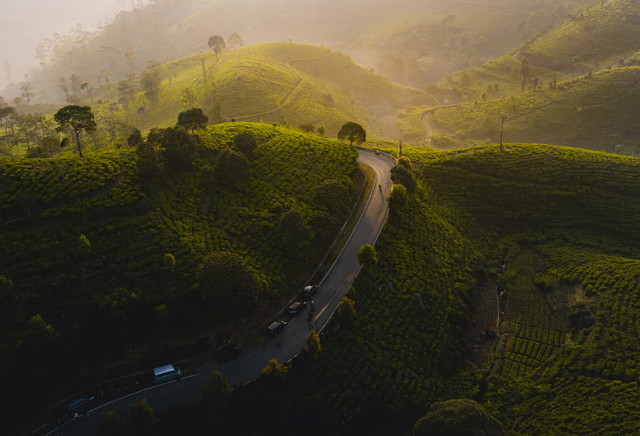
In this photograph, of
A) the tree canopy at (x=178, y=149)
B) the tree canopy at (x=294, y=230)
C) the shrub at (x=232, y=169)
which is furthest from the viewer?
the shrub at (x=232, y=169)

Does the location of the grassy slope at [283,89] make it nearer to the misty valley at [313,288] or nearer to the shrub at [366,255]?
the misty valley at [313,288]

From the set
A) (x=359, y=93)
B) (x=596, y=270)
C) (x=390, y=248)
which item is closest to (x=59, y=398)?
(x=390, y=248)

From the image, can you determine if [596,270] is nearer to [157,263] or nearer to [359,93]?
[157,263]

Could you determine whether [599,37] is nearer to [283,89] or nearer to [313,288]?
[283,89]

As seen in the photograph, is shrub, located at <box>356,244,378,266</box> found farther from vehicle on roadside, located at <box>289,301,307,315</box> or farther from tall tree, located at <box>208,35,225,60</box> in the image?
tall tree, located at <box>208,35,225,60</box>

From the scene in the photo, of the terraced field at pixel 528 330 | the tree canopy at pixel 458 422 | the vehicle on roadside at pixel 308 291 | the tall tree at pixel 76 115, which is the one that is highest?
the tall tree at pixel 76 115

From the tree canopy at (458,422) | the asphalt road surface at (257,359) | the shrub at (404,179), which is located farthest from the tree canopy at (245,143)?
the tree canopy at (458,422)

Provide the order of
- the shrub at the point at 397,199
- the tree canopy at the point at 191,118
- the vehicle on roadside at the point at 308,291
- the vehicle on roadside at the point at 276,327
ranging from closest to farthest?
the vehicle on roadside at the point at 276,327, the vehicle on roadside at the point at 308,291, the shrub at the point at 397,199, the tree canopy at the point at 191,118
